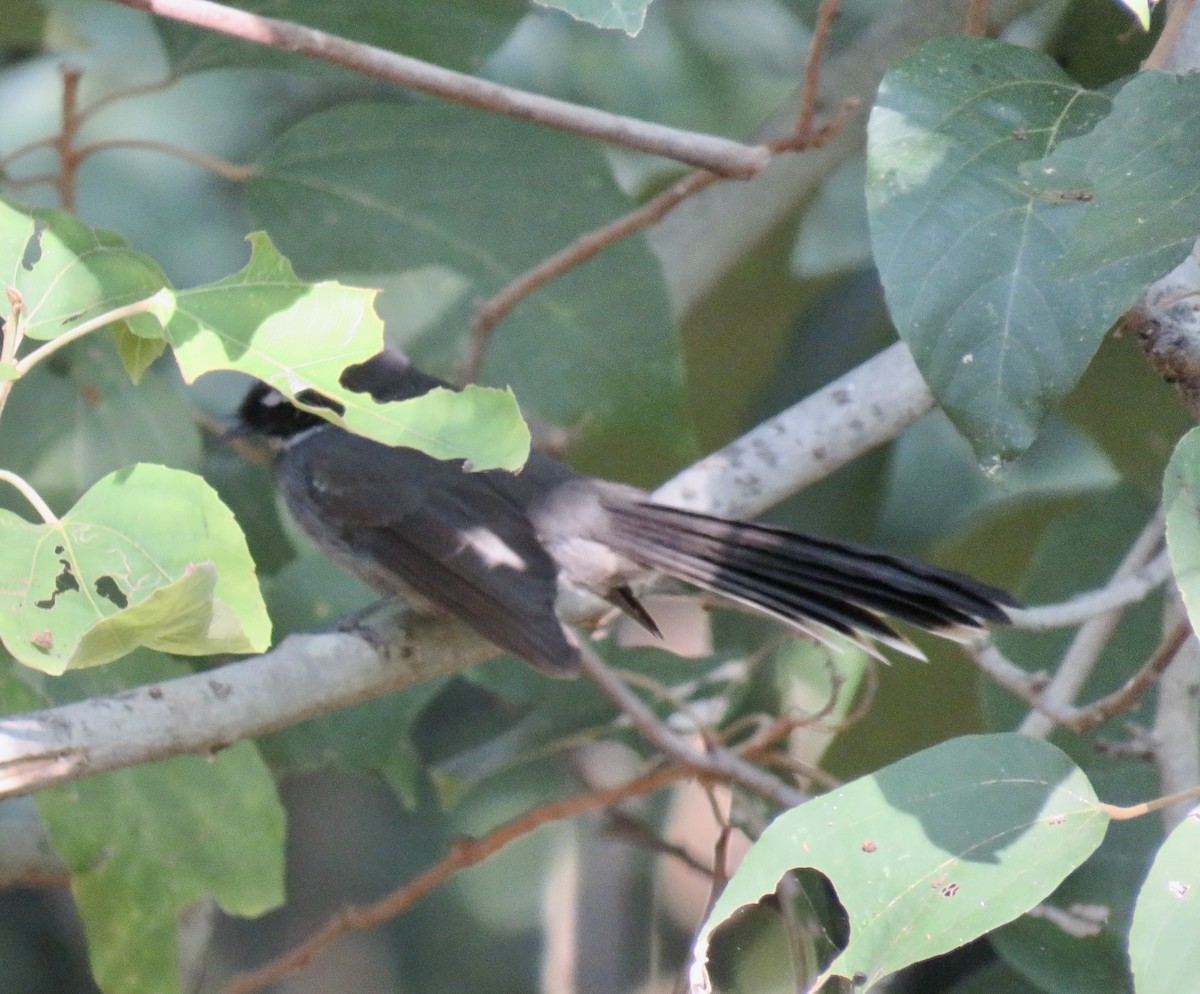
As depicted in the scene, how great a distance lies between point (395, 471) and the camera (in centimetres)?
310

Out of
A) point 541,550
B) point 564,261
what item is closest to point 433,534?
point 541,550

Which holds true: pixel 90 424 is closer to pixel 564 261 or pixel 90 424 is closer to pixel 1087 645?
pixel 564 261

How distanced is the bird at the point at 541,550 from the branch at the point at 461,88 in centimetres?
55

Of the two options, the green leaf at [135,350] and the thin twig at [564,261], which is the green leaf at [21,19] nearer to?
the thin twig at [564,261]

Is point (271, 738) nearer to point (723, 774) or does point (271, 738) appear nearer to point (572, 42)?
point (723, 774)

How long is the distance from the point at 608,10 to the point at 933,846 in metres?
1.08

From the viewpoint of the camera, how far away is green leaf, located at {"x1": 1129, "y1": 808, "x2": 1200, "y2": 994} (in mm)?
1261

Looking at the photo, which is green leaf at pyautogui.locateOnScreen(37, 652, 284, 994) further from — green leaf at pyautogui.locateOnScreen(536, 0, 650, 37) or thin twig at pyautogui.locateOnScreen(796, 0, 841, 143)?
thin twig at pyautogui.locateOnScreen(796, 0, 841, 143)

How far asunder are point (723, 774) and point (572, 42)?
8.78 feet

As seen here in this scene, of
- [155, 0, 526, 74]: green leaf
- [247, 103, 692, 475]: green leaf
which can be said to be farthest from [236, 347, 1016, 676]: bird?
[155, 0, 526, 74]: green leaf

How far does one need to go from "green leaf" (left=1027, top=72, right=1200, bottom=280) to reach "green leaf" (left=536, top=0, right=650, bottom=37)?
1.74ft

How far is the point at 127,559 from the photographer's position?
1408 mm

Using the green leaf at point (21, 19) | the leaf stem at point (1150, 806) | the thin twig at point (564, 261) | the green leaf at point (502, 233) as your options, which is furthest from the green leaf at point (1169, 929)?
the green leaf at point (21, 19)

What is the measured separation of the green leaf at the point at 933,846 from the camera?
1.38 metres
